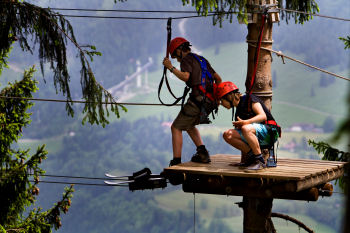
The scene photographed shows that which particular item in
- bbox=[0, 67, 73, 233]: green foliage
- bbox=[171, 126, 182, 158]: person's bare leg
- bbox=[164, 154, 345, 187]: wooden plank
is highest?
bbox=[171, 126, 182, 158]: person's bare leg

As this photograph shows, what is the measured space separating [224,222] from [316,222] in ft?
28.8

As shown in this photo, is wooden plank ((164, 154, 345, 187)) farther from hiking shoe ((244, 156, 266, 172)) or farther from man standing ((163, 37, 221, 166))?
man standing ((163, 37, 221, 166))

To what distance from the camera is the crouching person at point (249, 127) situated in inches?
249

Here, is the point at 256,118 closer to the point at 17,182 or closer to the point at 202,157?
the point at 202,157

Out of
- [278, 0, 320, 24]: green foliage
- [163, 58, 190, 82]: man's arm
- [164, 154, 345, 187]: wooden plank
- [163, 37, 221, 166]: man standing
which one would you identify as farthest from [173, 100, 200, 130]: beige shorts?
[278, 0, 320, 24]: green foliage

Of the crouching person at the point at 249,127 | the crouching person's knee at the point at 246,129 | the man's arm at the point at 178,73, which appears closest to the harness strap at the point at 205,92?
the man's arm at the point at 178,73

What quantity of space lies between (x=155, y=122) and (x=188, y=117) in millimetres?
64693

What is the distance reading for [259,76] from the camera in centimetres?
780

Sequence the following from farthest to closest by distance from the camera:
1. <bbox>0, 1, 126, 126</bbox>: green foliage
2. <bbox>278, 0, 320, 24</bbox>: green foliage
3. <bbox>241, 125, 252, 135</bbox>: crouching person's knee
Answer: <bbox>278, 0, 320, 24</bbox>: green foliage, <bbox>0, 1, 126, 126</bbox>: green foliage, <bbox>241, 125, 252, 135</bbox>: crouching person's knee

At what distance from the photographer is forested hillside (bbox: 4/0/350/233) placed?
203 feet

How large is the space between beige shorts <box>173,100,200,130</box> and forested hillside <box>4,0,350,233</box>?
52.6 metres

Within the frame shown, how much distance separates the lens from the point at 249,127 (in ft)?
20.7

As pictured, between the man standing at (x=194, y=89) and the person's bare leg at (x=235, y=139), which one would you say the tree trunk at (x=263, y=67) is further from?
the person's bare leg at (x=235, y=139)

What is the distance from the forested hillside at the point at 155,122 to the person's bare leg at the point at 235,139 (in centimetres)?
5295
